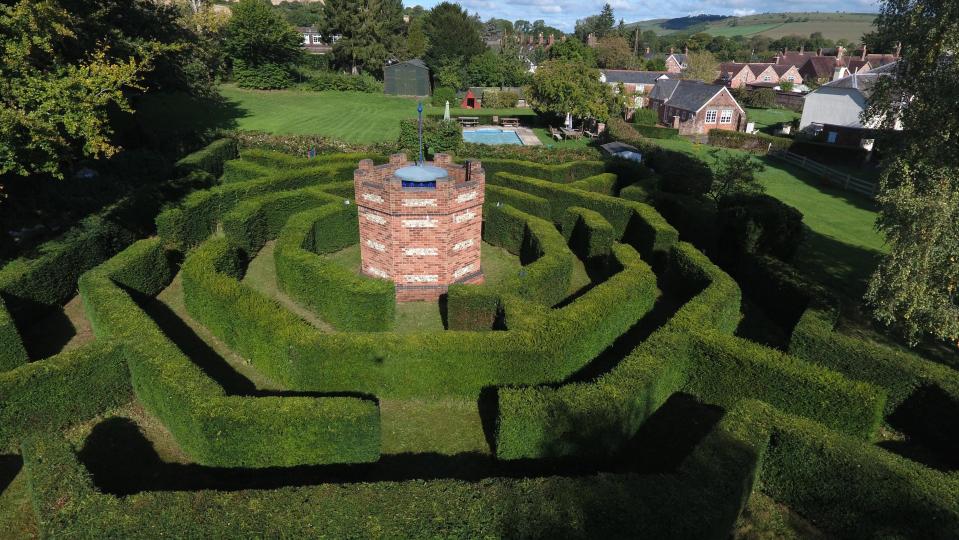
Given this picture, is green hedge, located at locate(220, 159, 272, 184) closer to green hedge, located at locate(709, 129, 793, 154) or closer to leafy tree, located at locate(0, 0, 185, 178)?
leafy tree, located at locate(0, 0, 185, 178)

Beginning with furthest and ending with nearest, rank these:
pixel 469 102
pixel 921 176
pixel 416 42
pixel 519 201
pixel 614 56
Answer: pixel 614 56
pixel 416 42
pixel 469 102
pixel 519 201
pixel 921 176

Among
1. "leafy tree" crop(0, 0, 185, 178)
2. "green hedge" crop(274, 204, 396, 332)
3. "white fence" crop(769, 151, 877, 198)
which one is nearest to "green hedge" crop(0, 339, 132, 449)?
"green hedge" crop(274, 204, 396, 332)

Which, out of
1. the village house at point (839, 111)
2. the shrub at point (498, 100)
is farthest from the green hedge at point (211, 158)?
the village house at point (839, 111)

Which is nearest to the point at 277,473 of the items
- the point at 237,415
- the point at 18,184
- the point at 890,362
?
the point at 237,415

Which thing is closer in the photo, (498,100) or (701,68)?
(498,100)

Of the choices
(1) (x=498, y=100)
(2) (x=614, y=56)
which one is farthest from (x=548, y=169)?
(2) (x=614, y=56)

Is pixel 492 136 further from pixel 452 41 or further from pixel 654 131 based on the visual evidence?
pixel 452 41
